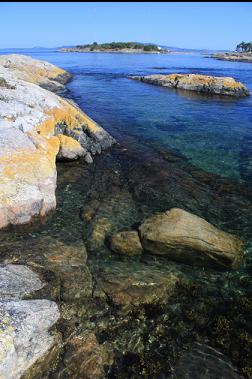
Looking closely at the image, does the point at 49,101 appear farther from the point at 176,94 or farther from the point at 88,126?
the point at 176,94

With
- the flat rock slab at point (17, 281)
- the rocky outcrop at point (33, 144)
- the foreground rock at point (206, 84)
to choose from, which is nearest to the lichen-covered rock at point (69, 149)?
the rocky outcrop at point (33, 144)

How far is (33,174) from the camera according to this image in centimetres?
1512

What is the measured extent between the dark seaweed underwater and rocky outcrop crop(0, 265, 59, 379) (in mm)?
500

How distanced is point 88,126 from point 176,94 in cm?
3099

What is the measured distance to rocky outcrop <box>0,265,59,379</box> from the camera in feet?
25.5

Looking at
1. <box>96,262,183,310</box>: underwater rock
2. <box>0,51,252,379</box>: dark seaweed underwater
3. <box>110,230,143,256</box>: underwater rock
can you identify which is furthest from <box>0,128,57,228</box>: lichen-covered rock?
<box>96,262,183,310</box>: underwater rock

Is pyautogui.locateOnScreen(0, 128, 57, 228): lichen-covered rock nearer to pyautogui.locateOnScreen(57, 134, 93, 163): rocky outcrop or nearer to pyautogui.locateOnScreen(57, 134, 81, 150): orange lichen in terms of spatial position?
pyautogui.locateOnScreen(57, 134, 93, 163): rocky outcrop

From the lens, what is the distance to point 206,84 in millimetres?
54375

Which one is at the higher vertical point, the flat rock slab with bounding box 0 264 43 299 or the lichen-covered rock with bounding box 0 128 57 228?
the lichen-covered rock with bounding box 0 128 57 228

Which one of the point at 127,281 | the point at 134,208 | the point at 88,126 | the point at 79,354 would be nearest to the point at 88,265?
the point at 127,281

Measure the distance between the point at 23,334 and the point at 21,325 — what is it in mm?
250

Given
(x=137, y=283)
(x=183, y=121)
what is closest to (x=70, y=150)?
(x=137, y=283)

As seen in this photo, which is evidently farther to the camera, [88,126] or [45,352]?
[88,126]

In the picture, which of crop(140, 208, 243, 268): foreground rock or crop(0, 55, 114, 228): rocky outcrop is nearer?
crop(140, 208, 243, 268): foreground rock
